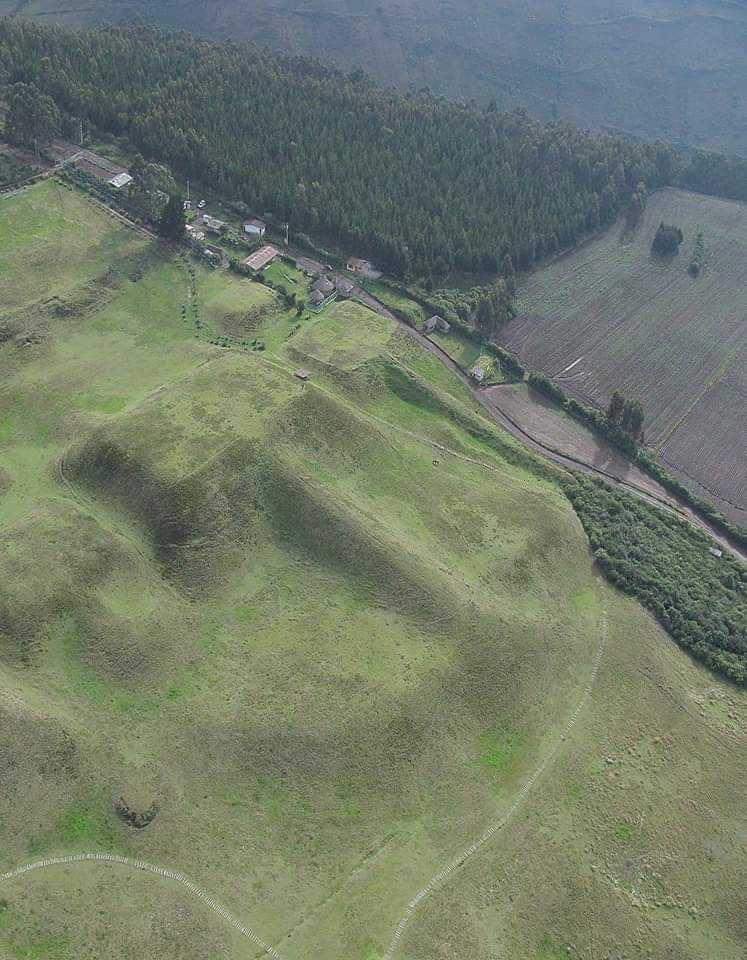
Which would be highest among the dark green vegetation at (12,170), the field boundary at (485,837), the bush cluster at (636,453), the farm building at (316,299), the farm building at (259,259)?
the dark green vegetation at (12,170)

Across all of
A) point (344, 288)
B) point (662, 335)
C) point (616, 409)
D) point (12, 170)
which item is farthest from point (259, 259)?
point (662, 335)

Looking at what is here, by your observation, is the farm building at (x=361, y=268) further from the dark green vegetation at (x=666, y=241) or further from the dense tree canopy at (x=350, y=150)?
the dark green vegetation at (x=666, y=241)

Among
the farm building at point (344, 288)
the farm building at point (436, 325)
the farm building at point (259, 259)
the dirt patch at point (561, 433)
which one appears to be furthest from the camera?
the farm building at point (344, 288)

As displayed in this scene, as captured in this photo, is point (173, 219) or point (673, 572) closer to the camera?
point (673, 572)

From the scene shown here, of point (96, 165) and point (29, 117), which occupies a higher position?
point (29, 117)

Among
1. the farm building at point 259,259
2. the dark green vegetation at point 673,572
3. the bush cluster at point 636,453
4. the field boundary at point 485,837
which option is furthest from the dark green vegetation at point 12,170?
the field boundary at point 485,837

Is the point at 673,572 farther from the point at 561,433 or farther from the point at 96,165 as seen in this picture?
the point at 96,165

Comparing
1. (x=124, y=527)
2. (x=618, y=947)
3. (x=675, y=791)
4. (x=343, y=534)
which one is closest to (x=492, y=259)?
(x=343, y=534)
